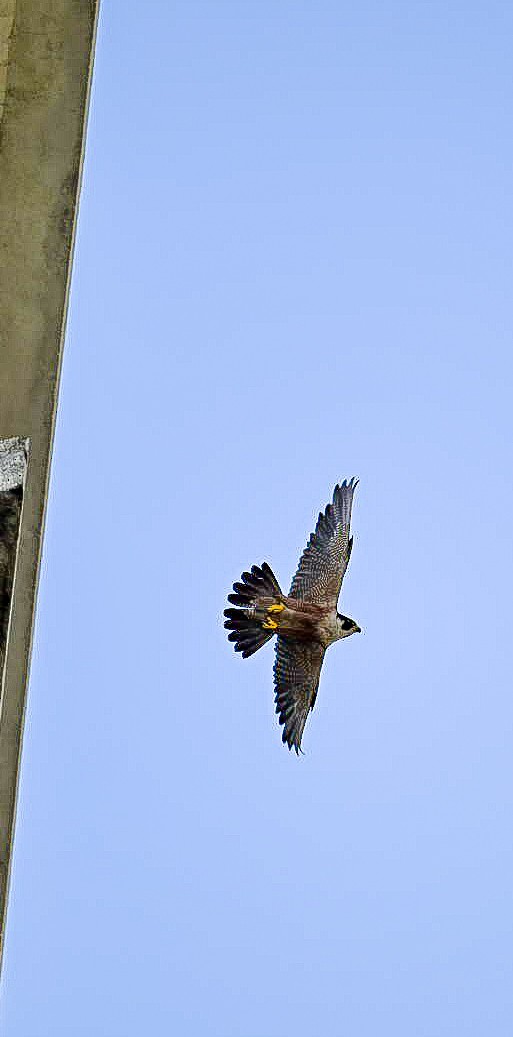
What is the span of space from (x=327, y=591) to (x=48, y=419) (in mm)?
3322

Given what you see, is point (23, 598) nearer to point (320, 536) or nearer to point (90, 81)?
point (90, 81)

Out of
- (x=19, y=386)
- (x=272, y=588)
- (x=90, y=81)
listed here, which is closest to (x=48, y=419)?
(x=19, y=386)

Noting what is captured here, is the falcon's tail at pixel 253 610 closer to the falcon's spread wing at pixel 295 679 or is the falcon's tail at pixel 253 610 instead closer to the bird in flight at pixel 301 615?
the bird in flight at pixel 301 615

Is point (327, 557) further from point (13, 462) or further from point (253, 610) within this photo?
point (13, 462)

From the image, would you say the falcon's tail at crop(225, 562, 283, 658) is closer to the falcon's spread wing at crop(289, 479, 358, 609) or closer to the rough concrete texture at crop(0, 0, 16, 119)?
the falcon's spread wing at crop(289, 479, 358, 609)

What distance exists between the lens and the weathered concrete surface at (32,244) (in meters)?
2.79

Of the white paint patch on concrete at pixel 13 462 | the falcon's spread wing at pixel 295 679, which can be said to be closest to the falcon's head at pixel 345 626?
the falcon's spread wing at pixel 295 679

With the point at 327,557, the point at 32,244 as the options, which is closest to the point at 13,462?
the point at 32,244

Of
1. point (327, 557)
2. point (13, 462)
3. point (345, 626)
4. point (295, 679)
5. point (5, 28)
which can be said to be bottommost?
point (13, 462)

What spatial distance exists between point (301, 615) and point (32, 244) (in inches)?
127

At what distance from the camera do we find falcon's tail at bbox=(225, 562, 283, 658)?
5.88 meters

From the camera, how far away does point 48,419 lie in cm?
279

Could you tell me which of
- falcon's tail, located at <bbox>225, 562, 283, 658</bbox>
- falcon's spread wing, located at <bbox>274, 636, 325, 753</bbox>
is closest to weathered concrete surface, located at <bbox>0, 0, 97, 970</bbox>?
falcon's tail, located at <bbox>225, 562, 283, 658</bbox>

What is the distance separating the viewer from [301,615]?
5.86m
